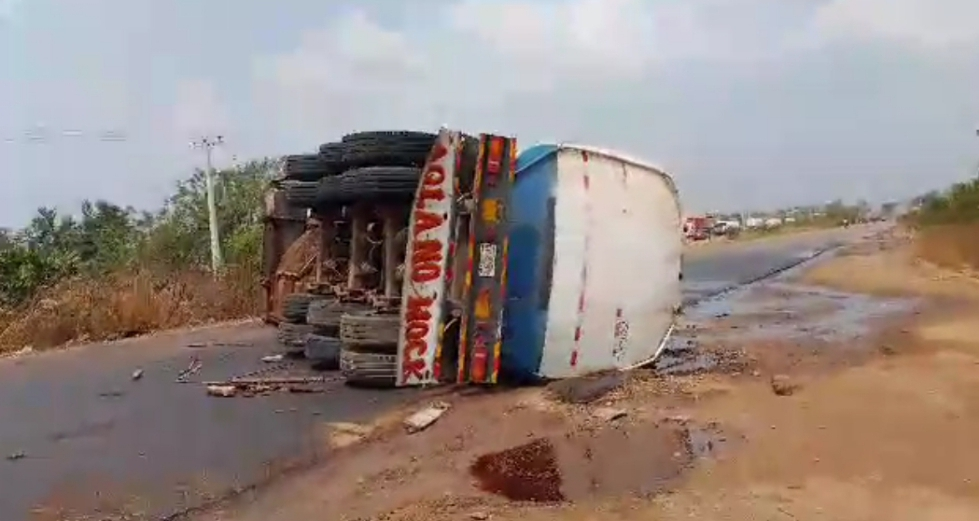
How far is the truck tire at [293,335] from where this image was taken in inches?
371

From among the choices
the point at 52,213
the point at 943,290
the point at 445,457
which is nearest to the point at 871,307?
the point at 943,290

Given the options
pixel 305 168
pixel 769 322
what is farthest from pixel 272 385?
pixel 769 322

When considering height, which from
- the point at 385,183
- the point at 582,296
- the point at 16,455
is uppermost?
the point at 385,183

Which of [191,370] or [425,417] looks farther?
[191,370]

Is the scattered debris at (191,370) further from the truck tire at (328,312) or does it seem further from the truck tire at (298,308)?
the truck tire at (328,312)

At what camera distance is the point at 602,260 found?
7.84 metres

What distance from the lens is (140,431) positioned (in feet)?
21.8

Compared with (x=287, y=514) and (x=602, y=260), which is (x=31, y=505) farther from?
(x=602, y=260)

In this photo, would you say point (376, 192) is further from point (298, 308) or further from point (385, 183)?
point (298, 308)

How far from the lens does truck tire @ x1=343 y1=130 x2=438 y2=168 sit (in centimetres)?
785

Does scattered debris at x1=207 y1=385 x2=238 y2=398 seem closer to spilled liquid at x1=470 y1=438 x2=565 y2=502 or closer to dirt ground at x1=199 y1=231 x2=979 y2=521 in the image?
dirt ground at x1=199 y1=231 x2=979 y2=521

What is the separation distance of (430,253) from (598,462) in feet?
7.66

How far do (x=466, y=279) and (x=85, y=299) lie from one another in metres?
7.28

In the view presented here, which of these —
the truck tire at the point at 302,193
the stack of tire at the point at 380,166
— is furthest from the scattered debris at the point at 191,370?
the stack of tire at the point at 380,166
